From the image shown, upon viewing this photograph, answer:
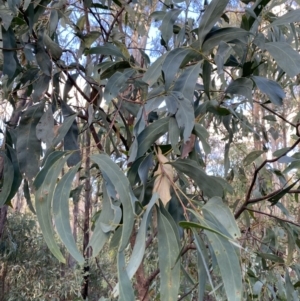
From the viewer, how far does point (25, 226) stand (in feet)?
12.1

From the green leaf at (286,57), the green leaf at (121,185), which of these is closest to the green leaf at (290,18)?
the green leaf at (286,57)

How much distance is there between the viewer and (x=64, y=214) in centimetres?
49

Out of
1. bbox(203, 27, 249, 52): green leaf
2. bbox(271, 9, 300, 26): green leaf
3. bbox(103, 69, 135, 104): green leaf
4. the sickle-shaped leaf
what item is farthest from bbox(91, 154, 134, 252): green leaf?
bbox(271, 9, 300, 26): green leaf

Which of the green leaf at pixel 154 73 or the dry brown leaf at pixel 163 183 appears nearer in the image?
the dry brown leaf at pixel 163 183

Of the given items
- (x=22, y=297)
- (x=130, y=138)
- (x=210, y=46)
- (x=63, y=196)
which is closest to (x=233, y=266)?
(x=63, y=196)

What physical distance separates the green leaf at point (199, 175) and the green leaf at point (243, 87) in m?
0.16

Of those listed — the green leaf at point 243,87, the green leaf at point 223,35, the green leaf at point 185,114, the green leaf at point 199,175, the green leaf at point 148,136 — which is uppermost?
the green leaf at point 223,35

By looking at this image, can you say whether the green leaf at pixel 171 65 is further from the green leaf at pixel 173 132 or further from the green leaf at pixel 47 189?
the green leaf at pixel 47 189

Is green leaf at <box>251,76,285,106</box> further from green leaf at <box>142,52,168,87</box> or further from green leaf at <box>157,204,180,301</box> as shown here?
green leaf at <box>157,204,180,301</box>

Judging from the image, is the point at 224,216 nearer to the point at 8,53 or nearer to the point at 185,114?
the point at 185,114

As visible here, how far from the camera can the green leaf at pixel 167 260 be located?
431mm

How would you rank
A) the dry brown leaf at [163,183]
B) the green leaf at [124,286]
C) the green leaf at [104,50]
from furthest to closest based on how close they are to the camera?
the green leaf at [104,50]
the dry brown leaf at [163,183]
the green leaf at [124,286]

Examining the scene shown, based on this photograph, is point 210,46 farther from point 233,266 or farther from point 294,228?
point 294,228

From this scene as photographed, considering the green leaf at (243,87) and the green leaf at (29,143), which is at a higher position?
the green leaf at (243,87)
